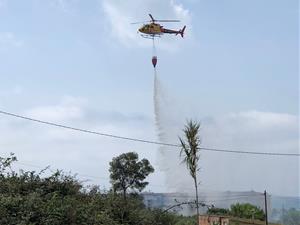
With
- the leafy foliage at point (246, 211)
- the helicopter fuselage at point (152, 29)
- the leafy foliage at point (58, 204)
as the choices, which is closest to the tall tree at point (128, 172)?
the leafy foliage at point (246, 211)

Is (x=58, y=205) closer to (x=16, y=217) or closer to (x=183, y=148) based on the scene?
(x=16, y=217)

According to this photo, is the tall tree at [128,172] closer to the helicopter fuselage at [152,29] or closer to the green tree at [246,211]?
the green tree at [246,211]

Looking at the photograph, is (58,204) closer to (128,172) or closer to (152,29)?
(152,29)

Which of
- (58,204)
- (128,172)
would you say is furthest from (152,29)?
(128,172)

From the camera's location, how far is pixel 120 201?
19953mm

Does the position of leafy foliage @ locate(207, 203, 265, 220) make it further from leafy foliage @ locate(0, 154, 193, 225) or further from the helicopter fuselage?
leafy foliage @ locate(0, 154, 193, 225)

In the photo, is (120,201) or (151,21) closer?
(120,201)

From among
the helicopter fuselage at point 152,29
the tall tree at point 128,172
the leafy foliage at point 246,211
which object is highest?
the helicopter fuselage at point 152,29

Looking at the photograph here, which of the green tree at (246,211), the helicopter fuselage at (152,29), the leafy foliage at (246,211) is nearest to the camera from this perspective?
the helicopter fuselage at (152,29)

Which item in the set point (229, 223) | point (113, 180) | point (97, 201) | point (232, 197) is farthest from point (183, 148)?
point (113, 180)

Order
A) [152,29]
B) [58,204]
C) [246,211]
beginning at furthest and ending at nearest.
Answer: [246,211] < [152,29] < [58,204]

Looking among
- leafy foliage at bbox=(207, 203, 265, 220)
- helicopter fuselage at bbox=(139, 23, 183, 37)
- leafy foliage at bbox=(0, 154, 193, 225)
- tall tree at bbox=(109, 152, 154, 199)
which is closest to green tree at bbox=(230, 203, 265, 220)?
leafy foliage at bbox=(207, 203, 265, 220)

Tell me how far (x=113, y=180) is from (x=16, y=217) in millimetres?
45873

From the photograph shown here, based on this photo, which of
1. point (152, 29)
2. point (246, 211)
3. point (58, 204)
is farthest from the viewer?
point (246, 211)
